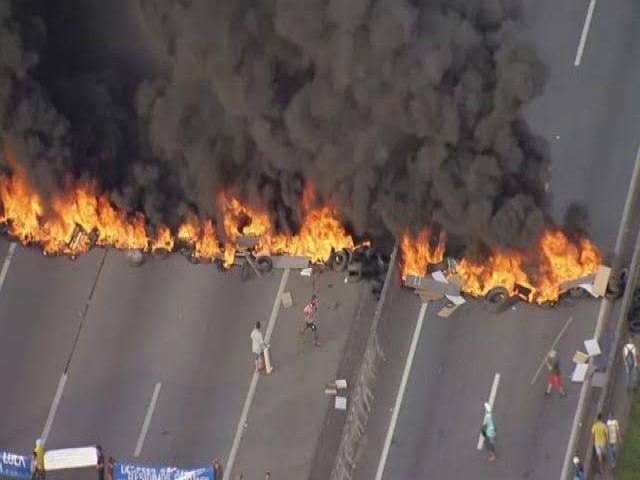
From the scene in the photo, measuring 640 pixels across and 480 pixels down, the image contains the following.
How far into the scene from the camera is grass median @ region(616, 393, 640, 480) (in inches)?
916

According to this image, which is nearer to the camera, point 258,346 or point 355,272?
point 258,346

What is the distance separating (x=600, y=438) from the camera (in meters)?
23.0

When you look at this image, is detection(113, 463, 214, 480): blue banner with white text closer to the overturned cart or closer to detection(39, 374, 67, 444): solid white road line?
detection(39, 374, 67, 444): solid white road line

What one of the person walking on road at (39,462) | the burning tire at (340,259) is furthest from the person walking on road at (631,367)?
the person walking on road at (39,462)

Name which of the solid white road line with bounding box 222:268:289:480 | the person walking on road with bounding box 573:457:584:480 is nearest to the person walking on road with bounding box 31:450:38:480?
the solid white road line with bounding box 222:268:289:480

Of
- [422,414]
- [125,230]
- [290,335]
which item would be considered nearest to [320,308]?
[290,335]

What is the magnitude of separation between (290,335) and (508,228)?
19.2ft

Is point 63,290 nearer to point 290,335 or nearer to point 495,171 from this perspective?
point 290,335

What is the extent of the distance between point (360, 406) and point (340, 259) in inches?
149

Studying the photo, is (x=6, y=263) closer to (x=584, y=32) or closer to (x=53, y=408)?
(x=53, y=408)

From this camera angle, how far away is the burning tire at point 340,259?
87.4ft

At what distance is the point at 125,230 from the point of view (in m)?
27.9

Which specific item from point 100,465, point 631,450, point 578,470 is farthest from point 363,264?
point 100,465

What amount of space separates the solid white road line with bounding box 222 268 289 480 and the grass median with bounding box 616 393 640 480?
8.25 m
